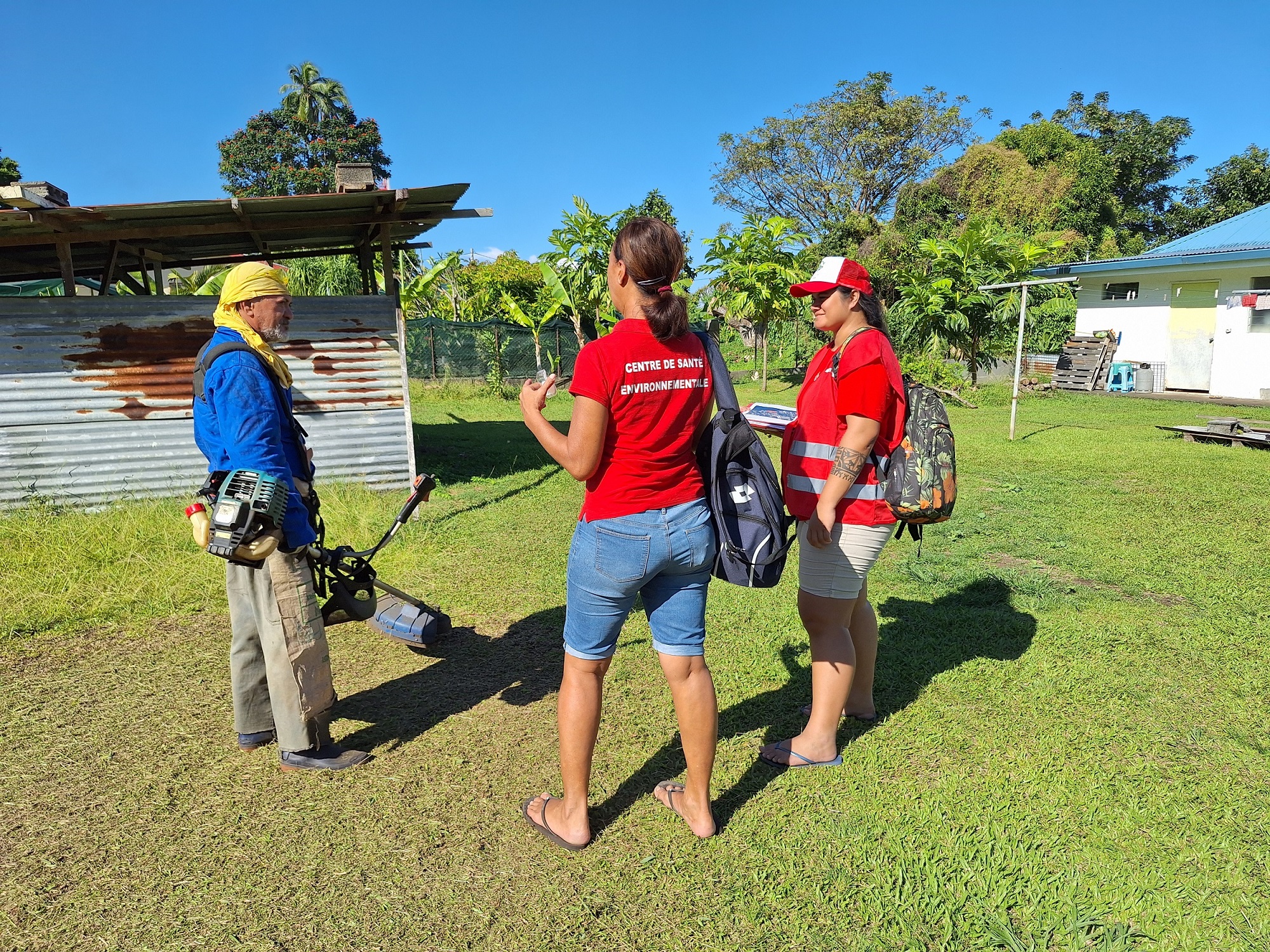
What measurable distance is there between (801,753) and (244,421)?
2.39 metres

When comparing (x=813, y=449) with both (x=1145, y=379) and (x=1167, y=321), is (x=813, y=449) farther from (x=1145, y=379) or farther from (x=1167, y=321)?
(x=1167, y=321)

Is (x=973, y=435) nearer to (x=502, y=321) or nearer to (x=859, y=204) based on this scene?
(x=502, y=321)

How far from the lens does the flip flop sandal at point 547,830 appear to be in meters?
2.63

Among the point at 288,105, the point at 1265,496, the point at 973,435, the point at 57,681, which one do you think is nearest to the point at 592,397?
the point at 57,681

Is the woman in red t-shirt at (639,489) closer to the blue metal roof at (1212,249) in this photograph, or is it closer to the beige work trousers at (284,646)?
the beige work trousers at (284,646)

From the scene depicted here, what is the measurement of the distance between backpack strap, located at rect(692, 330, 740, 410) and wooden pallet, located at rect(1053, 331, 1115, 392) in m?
21.0

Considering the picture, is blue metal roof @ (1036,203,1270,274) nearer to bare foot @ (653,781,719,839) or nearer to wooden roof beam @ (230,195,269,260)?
wooden roof beam @ (230,195,269,260)

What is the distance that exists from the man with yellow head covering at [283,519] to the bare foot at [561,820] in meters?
0.85

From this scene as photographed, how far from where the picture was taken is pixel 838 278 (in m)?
2.88

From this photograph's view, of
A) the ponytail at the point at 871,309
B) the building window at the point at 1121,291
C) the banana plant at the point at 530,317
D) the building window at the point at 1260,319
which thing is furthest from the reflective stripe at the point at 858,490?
the building window at the point at 1121,291

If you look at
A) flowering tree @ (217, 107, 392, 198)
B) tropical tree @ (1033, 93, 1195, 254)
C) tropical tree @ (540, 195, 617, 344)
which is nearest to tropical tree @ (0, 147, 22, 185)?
flowering tree @ (217, 107, 392, 198)

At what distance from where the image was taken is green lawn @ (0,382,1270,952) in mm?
2342

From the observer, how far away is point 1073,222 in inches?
1139

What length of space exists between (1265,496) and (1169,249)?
17367mm
